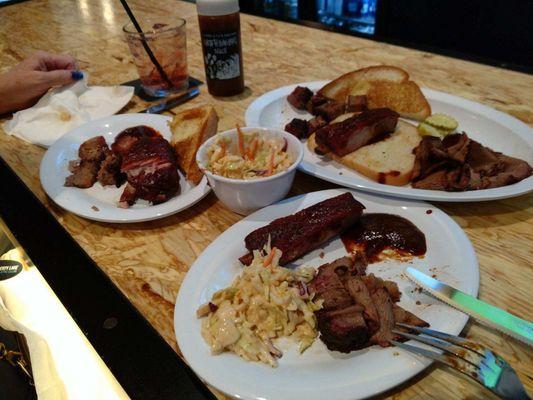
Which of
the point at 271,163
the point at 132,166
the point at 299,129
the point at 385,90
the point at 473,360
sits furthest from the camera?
the point at 385,90

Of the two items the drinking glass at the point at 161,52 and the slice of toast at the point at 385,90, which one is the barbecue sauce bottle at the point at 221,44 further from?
the slice of toast at the point at 385,90

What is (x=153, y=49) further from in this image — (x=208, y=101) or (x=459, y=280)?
(x=459, y=280)

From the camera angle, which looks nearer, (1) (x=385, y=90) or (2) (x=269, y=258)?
(2) (x=269, y=258)

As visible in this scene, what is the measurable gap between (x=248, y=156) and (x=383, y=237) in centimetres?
60

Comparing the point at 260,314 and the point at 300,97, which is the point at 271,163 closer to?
the point at 260,314

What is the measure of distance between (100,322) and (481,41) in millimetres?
4646

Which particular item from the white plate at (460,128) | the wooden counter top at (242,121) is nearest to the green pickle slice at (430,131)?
the white plate at (460,128)

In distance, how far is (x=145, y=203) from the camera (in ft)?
5.47

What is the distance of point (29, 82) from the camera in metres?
2.45

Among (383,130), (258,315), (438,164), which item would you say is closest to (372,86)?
(383,130)

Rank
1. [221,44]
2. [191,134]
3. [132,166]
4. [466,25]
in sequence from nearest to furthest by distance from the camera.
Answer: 1. [132,166]
2. [191,134]
3. [221,44]
4. [466,25]

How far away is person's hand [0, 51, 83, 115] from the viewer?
2.45m

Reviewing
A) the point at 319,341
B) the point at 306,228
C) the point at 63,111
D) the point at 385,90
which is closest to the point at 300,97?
the point at 385,90

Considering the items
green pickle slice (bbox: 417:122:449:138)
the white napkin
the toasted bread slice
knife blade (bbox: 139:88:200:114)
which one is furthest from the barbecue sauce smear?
knife blade (bbox: 139:88:200:114)
